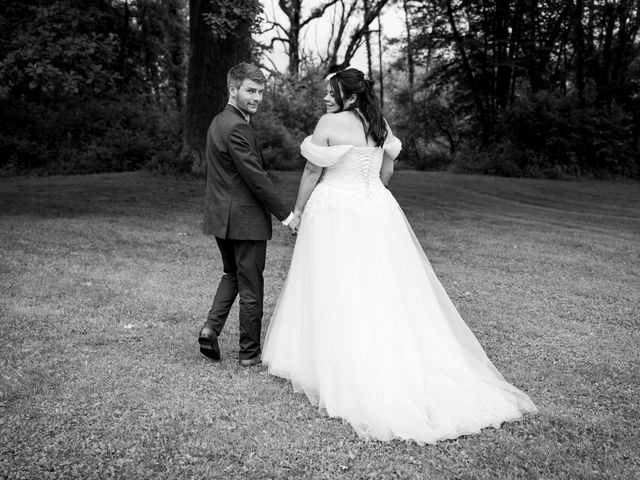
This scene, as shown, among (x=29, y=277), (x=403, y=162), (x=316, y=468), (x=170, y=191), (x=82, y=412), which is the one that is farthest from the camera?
(x=403, y=162)

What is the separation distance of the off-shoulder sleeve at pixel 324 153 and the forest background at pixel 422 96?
10.9 metres

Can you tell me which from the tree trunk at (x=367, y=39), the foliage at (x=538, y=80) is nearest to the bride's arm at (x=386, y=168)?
the foliage at (x=538, y=80)

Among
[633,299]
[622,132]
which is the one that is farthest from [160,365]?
[622,132]

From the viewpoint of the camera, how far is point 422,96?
113 feet

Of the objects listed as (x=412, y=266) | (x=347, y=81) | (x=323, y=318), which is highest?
(x=347, y=81)

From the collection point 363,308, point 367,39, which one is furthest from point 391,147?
point 367,39

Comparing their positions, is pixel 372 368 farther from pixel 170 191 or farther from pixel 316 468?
pixel 170 191

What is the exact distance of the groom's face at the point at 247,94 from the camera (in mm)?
4691

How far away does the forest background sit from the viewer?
20328 mm

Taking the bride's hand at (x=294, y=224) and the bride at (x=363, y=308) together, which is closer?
the bride at (x=363, y=308)

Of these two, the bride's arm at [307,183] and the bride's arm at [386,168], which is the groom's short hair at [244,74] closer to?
the bride's arm at [307,183]

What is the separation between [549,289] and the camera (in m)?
7.91

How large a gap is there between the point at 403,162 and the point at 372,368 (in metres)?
29.4

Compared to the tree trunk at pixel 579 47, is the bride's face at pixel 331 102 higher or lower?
lower
